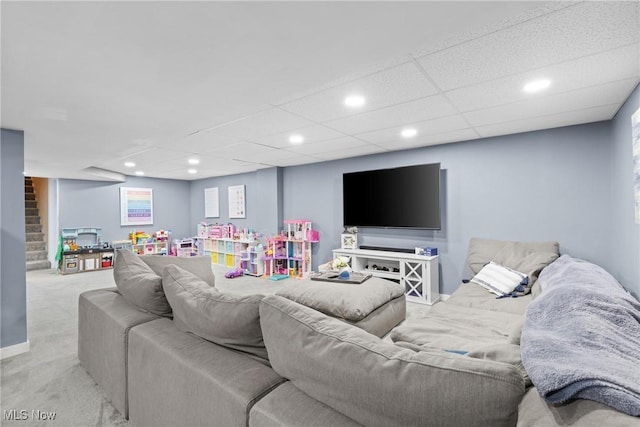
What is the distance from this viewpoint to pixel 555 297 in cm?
138

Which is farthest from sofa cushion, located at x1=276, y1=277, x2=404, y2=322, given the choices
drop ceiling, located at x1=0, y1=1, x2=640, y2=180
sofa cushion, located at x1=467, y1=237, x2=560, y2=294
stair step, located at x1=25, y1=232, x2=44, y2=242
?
stair step, located at x1=25, y1=232, x2=44, y2=242

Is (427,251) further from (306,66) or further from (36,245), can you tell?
(36,245)

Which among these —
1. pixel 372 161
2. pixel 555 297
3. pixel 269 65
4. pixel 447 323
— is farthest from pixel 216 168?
pixel 555 297

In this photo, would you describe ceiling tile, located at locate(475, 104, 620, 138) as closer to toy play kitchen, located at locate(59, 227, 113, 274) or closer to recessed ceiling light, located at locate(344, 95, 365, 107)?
Result: recessed ceiling light, located at locate(344, 95, 365, 107)

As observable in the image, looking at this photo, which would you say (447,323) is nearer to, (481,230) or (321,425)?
(321,425)

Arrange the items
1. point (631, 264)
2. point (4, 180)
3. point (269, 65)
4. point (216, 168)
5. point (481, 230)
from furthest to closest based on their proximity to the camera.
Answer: point (216, 168) → point (481, 230) → point (4, 180) → point (631, 264) → point (269, 65)

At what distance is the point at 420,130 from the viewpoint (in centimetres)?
336

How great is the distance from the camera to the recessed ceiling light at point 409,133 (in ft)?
11.0

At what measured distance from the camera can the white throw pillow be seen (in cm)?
274

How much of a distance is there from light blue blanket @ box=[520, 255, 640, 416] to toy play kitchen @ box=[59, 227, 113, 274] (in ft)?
25.4

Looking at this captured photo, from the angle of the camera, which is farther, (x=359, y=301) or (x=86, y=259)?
(x=86, y=259)

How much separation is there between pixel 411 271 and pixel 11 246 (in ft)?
14.1

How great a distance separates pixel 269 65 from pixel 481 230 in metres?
3.27

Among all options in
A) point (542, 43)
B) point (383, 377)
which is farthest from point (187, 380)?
point (542, 43)
